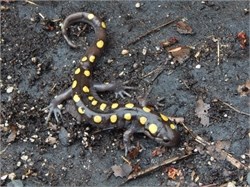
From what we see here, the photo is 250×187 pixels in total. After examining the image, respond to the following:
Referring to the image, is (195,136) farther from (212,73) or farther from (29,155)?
(29,155)

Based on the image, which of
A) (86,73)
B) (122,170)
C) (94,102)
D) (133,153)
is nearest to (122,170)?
(122,170)

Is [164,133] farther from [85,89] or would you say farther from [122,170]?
[85,89]

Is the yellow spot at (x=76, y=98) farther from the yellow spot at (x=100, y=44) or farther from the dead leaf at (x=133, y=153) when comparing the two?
the dead leaf at (x=133, y=153)

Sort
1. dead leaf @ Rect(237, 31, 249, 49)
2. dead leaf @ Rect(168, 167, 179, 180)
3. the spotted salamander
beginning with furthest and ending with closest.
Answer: dead leaf @ Rect(237, 31, 249, 49) < the spotted salamander < dead leaf @ Rect(168, 167, 179, 180)

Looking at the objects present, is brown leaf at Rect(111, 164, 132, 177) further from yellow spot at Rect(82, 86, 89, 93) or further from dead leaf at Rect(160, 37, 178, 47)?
dead leaf at Rect(160, 37, 178, 47)

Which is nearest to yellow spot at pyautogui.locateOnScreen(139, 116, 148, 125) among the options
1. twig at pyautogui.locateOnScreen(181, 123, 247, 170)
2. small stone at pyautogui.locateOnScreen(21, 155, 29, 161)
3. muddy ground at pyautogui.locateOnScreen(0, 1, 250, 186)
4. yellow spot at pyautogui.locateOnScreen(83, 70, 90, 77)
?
muddy ground at pyautogui.locateOnScreen(0, 1, 250, 186)
